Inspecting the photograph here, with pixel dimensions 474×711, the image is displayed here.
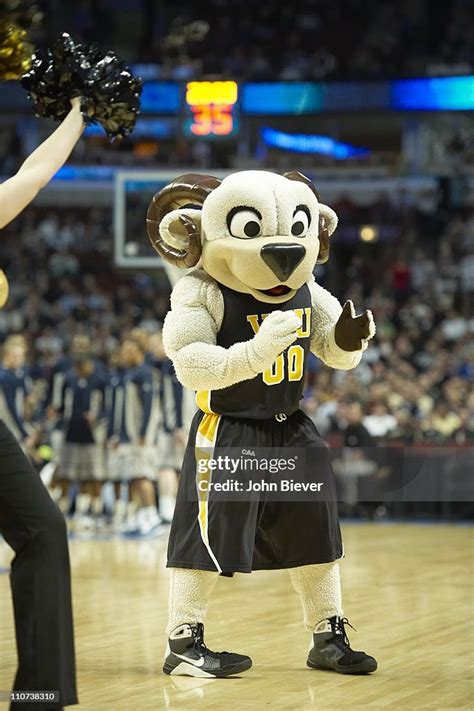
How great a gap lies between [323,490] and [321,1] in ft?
62.9

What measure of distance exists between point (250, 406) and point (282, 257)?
582mm

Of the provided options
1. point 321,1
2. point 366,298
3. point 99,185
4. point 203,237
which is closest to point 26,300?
point 99,185

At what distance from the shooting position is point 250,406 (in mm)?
4758

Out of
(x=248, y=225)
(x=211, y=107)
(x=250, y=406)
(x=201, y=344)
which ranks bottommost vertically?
(x=250, y=406)

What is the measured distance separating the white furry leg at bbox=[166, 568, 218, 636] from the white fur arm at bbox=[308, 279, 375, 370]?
97 cm

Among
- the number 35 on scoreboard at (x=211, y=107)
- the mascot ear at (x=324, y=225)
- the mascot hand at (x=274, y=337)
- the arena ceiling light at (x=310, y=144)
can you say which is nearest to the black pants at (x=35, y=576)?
the mascot hand at (x=274, y=337)

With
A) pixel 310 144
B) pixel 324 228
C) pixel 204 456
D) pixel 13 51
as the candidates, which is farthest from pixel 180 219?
pixel 310 144

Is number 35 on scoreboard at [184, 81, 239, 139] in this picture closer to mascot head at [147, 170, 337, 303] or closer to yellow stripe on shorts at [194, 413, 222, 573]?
mascot head at [147, 170, 337, 303]

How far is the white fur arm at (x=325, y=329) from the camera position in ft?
16.2

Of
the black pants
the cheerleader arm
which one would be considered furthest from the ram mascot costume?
the black pants

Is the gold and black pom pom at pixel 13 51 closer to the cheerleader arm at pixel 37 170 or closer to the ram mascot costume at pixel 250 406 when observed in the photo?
the cheerleader arm at pixel 37 170

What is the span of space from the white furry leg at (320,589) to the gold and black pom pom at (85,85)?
1832mm

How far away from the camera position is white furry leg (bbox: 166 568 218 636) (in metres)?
4.73

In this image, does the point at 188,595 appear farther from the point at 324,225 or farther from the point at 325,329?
the point at 324,225
